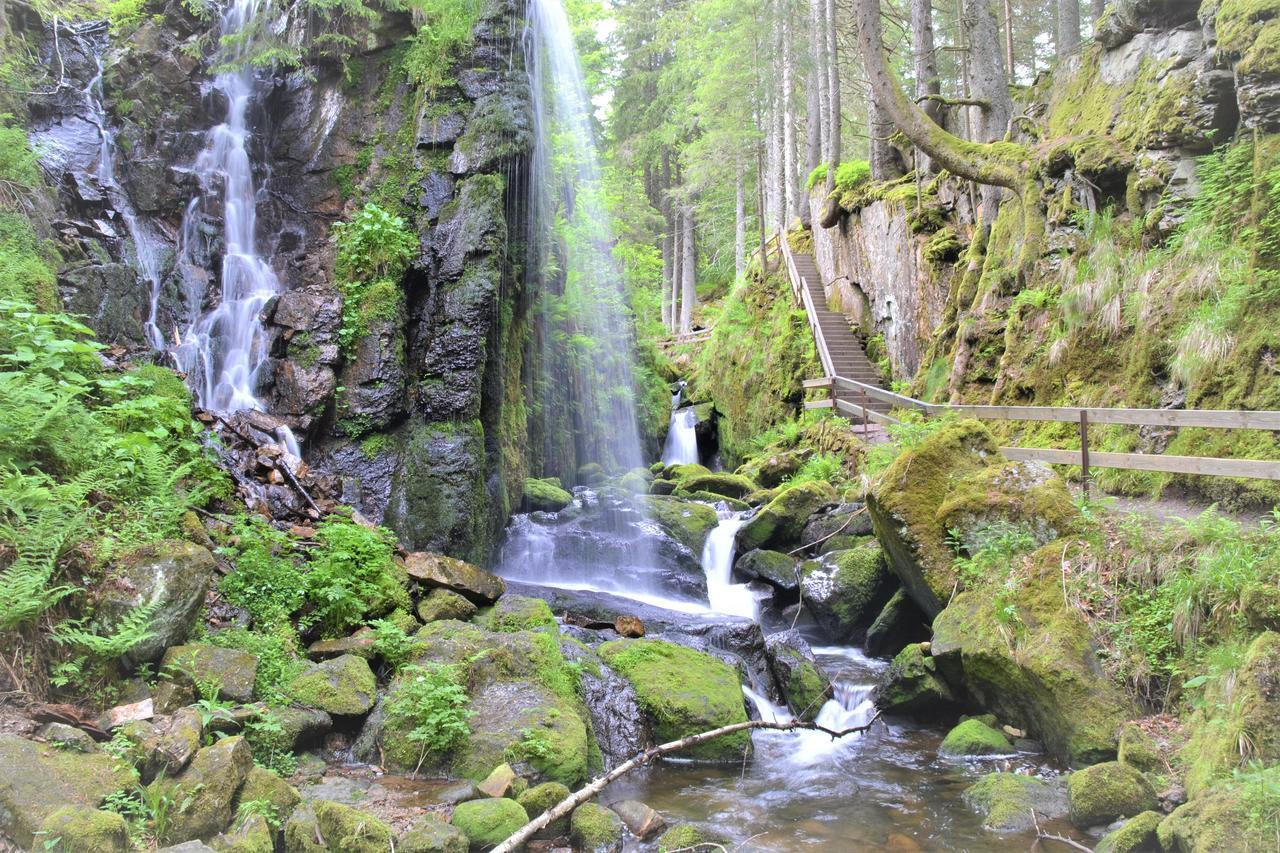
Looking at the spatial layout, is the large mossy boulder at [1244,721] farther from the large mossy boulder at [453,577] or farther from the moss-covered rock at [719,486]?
the moss-covered rock at [719,486]

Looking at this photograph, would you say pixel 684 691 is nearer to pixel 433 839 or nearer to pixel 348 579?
pixel 433 839

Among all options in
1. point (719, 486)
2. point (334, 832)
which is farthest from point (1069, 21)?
point (334, 832)

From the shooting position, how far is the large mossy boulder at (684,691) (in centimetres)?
704

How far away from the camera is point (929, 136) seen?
12586mm

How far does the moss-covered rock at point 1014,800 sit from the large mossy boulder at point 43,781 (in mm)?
5781

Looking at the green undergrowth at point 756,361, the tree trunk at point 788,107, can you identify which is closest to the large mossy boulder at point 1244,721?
the green undergrowth at point 756,361

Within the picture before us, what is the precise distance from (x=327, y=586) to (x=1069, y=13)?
62.9 ft

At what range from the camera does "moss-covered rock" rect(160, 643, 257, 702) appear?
17.3 ft

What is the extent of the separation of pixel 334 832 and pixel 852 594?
7457 mm

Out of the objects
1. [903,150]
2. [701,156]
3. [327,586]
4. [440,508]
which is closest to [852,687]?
[327,586]

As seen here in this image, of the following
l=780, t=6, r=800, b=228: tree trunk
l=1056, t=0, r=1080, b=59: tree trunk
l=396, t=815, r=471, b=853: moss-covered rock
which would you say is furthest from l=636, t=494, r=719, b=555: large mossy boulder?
l=780, t=6, r=800, b=228: tree trunk

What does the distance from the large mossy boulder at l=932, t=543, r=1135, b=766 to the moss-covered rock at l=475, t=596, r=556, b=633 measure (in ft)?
13.6

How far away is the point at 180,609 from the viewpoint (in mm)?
5504

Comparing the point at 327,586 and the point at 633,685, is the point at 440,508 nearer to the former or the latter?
the point at 327,586
